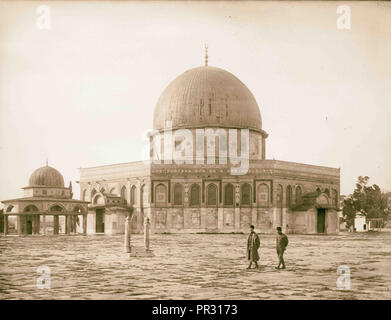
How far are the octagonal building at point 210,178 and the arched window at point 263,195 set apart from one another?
84 millimetres

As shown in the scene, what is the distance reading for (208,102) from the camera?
50.2 meters

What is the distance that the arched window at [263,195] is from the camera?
152ft

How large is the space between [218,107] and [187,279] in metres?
37.5

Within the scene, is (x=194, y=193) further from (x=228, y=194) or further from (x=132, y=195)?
(x=132, y=195)

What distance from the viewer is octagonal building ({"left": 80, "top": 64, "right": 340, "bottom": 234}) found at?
46.1m

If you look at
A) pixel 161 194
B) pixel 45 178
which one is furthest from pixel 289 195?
pixel 45 178

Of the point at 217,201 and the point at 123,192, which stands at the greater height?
the point at 123,192

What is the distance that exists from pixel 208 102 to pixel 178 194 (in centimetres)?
921

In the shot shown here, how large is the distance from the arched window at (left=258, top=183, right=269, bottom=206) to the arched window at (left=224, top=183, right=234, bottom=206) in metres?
2.27

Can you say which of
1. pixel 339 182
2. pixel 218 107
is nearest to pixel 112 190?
pixel 218 107

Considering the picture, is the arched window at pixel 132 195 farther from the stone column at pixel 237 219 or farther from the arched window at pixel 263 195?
the arched window at pixel 263 195
